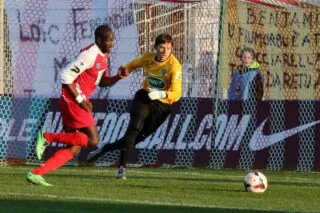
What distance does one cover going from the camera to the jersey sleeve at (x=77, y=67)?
14281 mm

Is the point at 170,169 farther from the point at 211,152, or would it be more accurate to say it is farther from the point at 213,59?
the point at 213,59

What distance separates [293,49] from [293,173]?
384 cm

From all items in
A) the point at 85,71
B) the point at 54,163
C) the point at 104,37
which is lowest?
the point at 54,163

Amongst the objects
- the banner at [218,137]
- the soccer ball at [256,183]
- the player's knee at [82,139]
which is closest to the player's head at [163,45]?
the player's knee at [82,139]

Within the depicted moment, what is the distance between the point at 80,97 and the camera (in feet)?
47.0

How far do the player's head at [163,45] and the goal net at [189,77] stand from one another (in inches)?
136

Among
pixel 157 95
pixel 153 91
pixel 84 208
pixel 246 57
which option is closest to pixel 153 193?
pixel 84 208

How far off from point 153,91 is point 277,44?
5.71 meters

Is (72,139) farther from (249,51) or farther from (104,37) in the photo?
(249,51)

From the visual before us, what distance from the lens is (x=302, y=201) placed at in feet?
41.9

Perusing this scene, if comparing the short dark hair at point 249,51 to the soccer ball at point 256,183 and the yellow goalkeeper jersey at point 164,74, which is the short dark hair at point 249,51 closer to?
the yellow goalkeeper jersey at point 164,74

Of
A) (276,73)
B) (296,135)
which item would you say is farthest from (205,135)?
(276,73)

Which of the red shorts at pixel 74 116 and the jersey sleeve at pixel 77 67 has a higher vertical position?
the jersey sleeve at pixel 77 67

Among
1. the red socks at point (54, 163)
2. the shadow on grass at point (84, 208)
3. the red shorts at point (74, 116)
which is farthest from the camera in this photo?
the red shorts at point (74, 116)
